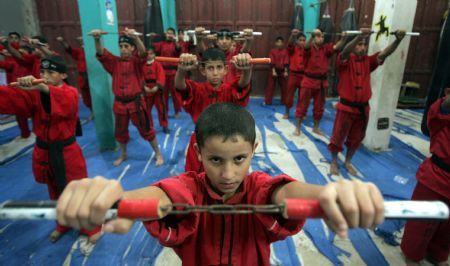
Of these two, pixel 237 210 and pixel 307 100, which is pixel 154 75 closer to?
pixel 307 100

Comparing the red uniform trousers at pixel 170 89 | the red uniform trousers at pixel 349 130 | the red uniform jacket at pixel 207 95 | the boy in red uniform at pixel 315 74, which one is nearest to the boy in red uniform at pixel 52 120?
the red uniform jacket at pixel 207 95

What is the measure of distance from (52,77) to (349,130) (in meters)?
3.68

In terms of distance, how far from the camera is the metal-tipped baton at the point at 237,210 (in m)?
0.74

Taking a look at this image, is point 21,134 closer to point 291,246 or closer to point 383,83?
point 291,246

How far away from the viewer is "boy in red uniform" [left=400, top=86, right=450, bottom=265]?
212 cm

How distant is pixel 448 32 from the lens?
2.38 metres

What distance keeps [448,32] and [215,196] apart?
2.47m

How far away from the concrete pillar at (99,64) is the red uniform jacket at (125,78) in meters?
0.42

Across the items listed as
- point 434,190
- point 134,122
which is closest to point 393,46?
point 434,190

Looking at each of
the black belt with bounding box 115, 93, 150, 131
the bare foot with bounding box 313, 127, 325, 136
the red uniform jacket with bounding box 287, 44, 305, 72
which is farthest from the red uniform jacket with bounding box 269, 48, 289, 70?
the black belt with bounding box 115, 93, 150, 131

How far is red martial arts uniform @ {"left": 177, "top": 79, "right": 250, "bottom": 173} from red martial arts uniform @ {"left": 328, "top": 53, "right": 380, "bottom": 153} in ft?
5.98

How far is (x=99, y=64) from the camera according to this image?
4.52m

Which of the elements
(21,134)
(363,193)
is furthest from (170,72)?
(363,193)

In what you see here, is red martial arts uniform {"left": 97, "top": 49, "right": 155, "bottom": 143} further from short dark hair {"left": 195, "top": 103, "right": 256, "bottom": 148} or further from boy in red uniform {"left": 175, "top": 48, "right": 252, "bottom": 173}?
short dark hair {"left": 195, "top": 103, "right": 256, "bottom": 148}
